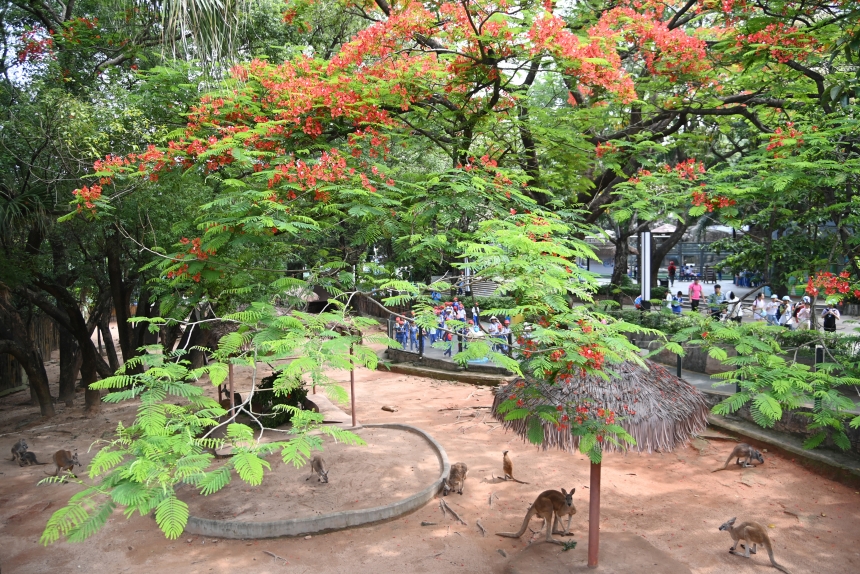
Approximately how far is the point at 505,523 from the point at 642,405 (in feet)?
6.89

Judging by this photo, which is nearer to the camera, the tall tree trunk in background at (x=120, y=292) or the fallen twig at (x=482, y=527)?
the fallen twig at (x=482, y=527)

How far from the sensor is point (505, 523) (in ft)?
22.4

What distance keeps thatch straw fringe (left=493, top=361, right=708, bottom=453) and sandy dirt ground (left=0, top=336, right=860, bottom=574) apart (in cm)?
91

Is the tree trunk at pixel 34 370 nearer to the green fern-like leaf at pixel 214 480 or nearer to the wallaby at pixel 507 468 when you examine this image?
the wallaby at pixel 507 468

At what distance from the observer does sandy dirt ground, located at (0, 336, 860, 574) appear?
6.02m

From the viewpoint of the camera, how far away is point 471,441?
382 inches

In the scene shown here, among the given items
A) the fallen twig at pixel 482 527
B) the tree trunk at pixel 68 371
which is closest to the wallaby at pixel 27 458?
the tree trunk at pixel 68 371

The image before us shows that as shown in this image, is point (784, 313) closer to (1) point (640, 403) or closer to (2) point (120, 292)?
(1) point (640, 403)

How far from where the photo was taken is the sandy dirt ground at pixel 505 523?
602 centimetres

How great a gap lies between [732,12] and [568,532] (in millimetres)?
6393

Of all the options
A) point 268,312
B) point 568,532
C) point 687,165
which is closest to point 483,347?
point 268,312

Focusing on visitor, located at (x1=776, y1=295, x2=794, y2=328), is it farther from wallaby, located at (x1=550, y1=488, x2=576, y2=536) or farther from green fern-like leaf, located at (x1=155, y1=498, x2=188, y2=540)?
green fern-like leaf, located at (x1=155, y1=498, x2=188, y2=540)

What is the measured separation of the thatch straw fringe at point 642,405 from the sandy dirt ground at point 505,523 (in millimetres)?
910

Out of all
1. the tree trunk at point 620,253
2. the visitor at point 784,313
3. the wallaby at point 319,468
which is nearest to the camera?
the wallaby at point 319,468
